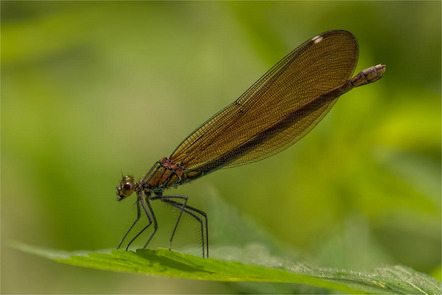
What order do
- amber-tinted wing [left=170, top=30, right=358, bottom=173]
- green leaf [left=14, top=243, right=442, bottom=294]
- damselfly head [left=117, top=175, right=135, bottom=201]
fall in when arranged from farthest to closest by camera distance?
damselfly head [left=117, top=175, right=135, bottom=201], amber-tinted wing [left=170, top=30, right=358, bottom=173], green leaf [left=14, top=243, right=442, bottom=294]

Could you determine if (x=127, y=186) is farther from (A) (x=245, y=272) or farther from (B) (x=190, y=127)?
(B) (x=190, y=127)

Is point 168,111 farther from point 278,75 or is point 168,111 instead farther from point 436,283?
point 436,283

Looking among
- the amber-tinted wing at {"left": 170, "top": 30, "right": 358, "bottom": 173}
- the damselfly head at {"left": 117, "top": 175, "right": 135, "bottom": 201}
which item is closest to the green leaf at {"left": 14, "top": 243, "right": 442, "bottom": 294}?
the damselfly head at {"left": 117, "top": 175, "right": 135, "bottom": 201}

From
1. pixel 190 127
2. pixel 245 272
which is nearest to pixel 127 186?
pixel 245 272

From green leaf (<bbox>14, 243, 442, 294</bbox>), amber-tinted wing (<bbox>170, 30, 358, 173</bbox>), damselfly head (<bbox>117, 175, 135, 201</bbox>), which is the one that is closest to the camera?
green leaf (<bbox>14, 243, 442, 294</bbox>)

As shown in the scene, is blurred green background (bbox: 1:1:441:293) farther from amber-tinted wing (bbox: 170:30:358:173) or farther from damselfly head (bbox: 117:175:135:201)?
damselfly head (bbox: 117:175:135:201)

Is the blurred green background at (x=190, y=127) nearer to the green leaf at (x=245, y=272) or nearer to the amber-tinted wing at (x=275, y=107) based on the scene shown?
the amber-tinted wing at (x=275, y=107)
